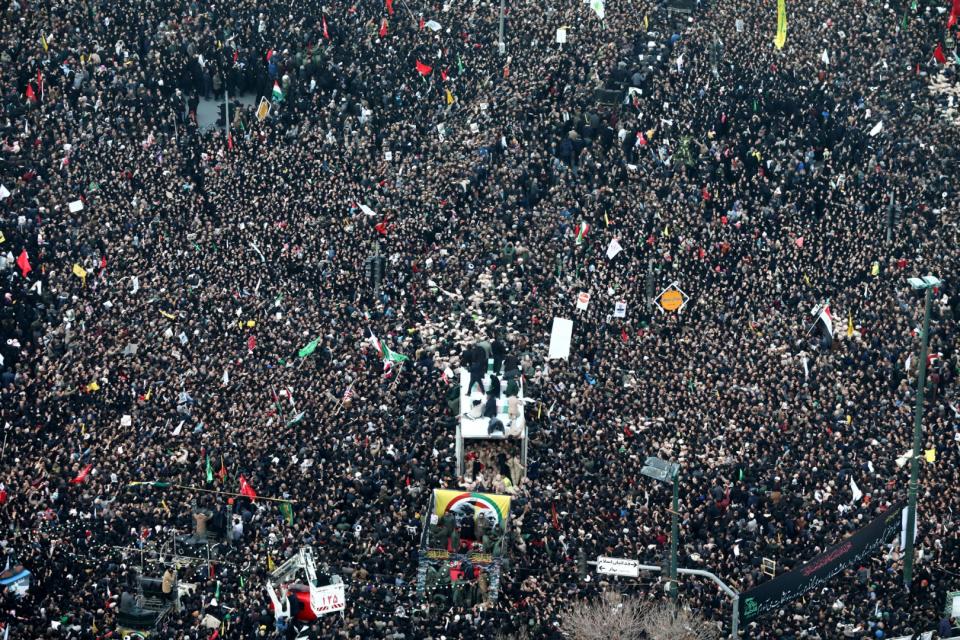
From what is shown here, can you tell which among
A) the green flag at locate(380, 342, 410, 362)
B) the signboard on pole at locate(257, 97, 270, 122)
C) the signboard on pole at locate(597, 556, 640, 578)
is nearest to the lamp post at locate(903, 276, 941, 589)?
the signboard on pole at locate(597, 556, 640, 578)

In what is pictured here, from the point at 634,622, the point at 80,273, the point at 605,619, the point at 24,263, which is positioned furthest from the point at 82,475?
the point at 634,622

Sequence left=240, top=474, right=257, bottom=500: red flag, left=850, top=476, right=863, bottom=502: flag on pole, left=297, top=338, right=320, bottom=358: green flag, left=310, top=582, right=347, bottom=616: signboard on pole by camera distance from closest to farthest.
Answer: left=310, top=582, right=347, bottom=616: signboard on pole → left=850, top=476, right=863, bottom=502: flag on pole → left=240, top=474, right=257, bottom=500: red flag → left=297, top=338, right=320, bottom=358: green flag

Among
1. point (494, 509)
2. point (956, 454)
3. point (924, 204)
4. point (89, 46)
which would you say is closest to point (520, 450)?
point (494, 509)

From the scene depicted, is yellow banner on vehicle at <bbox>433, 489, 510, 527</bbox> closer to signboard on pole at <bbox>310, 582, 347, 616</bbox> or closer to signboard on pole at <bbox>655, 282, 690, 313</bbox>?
signboard on pole at <bbox>310, 582, 347, 616</bbox>

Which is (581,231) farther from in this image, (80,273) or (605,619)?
(605,619)

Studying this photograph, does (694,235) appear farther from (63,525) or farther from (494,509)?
(63,525)

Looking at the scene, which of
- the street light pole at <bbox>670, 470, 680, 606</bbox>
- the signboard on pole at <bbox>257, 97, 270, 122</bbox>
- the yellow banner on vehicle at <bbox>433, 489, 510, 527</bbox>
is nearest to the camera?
the street light pole at <bbox>670, 470, 680, 606</bbox>

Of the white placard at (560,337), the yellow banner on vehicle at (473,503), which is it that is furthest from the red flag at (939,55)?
Result: the yellow banner on vehicle at (473,503)
